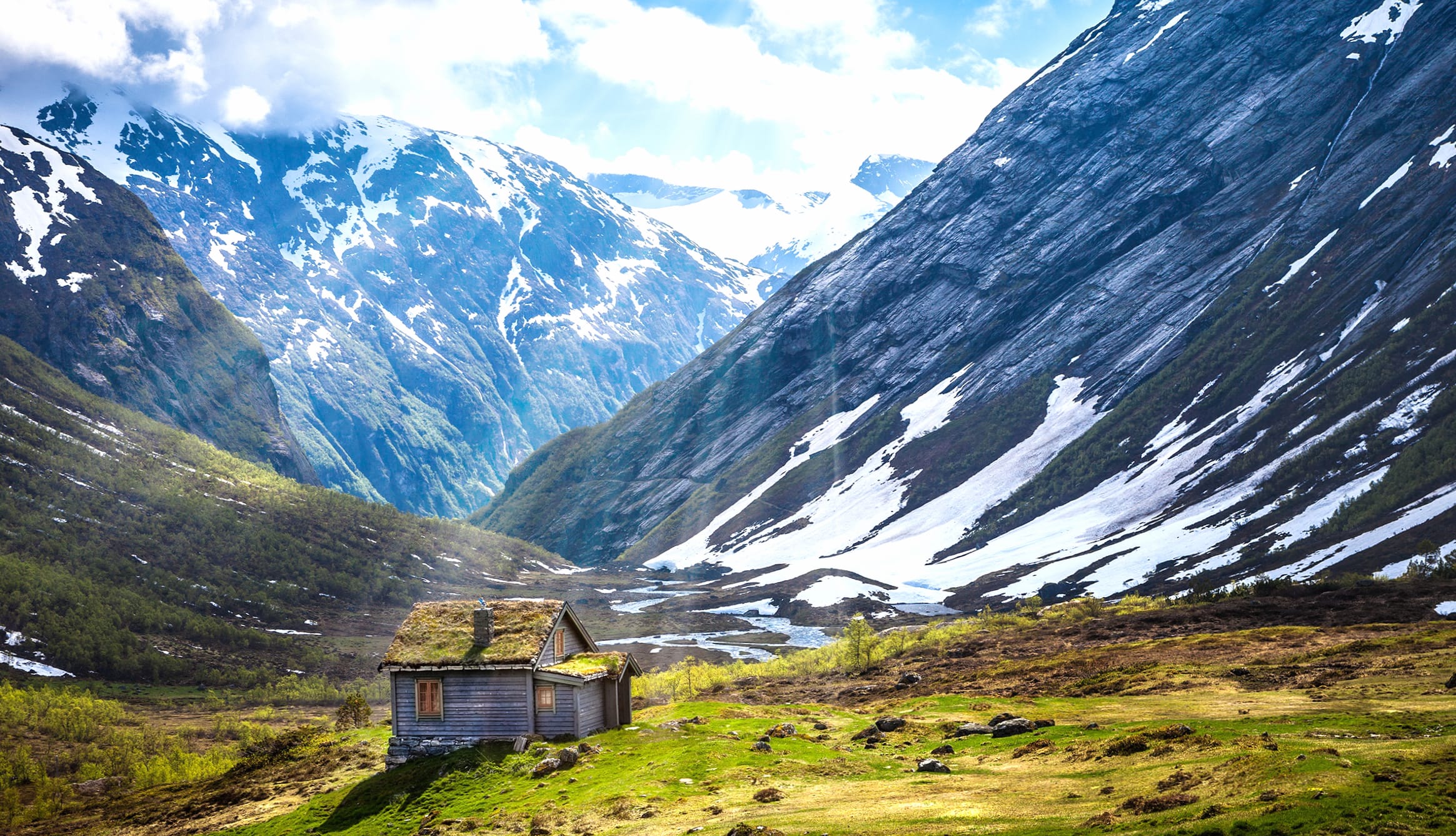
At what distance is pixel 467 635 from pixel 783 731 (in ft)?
57.0

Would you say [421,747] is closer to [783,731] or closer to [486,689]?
[486,689]

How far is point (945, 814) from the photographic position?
87.9 ft

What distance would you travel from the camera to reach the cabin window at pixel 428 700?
45594mm

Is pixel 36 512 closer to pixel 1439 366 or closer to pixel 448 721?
pixel 448 721

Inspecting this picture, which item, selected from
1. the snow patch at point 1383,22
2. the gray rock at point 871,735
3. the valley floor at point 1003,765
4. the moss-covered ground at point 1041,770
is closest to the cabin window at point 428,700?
the valley floor at point 1003,765

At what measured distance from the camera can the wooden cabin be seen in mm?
45094

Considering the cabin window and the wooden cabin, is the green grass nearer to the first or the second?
the wooden cabin

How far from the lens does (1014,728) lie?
4247 centimetres

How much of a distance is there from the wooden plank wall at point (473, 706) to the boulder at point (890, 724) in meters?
18.5

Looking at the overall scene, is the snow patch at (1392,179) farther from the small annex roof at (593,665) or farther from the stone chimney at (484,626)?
the stone chimney at (484,626)

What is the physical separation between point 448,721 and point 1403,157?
18577cm

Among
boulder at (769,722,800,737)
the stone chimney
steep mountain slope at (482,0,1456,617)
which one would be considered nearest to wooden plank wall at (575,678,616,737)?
the stone chimney

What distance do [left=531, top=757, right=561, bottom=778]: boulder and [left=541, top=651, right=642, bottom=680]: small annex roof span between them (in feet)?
14.7

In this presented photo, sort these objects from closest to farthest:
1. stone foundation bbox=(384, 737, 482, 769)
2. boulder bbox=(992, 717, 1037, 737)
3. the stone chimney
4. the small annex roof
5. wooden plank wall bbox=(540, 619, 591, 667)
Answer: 1. boulder bbox=(992, 717, 1037, 737)
2. stone foundation bbox=(384, 737, 482, 769)
3. the small annex roof
4. wooden plank wall bbox=(540, 619, 591, 667)
5. the stone chimney
